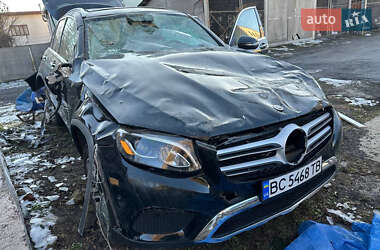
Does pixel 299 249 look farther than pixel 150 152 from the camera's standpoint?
Yes

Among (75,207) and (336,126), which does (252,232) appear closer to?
(336,126)

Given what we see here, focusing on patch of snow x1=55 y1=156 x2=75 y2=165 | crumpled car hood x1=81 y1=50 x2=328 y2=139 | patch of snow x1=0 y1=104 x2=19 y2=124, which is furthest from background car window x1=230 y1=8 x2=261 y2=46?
patch of snow x1=0 y1=104 x2=19 y2=124

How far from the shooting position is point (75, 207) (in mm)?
2473

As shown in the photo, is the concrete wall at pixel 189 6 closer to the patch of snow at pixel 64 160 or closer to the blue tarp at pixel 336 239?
the patch of snow at pixel 64 160

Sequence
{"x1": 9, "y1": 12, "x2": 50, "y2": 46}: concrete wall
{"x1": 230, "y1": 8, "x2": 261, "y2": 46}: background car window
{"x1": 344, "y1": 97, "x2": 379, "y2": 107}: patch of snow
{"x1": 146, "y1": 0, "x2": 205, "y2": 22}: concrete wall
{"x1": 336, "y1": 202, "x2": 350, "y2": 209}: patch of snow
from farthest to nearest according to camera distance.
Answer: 1. {"x1": 9, "y1": 12, "x2": 50, "y2": 46}: concrete wall
2. {"x1": 146, "y1": 0, "x2": 205, "y2": 22}: concrete wall
3. {"x1": 344, "y1": 97, "x2": 379, "y2": 107}: patch of snow
4. {"x1": 230, "y1": 8, "x2": 261, "y2": 46}: background car window
5. {"x1": 336, "y1": 202, "x2": 350, "y2": 209}: patch of snow

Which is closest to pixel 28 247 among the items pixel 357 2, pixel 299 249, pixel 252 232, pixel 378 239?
pixel 252 232

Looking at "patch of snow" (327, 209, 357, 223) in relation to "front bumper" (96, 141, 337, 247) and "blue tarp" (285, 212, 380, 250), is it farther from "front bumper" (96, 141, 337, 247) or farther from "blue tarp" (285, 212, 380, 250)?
"front bumper" (96, 141, 337, 247)

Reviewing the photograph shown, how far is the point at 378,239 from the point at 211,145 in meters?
1.15

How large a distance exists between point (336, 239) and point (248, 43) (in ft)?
6.96

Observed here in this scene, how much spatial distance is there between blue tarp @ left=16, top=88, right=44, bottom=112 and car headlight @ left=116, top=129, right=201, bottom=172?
12.9ft

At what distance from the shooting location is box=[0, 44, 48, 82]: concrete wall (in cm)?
1162

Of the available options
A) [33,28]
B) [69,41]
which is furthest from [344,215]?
[33,28]

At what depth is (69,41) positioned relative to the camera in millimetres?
3051

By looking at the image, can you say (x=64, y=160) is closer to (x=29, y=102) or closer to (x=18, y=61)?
(x=29, y=102)
